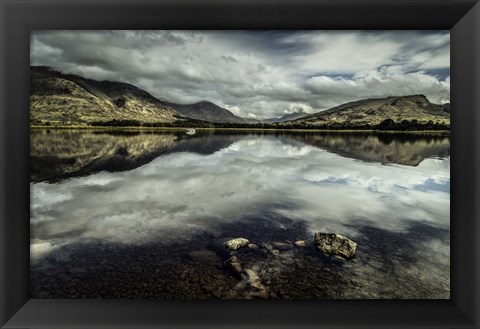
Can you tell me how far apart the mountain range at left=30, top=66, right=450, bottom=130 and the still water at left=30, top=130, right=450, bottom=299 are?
480cm

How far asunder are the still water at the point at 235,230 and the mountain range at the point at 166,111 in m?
4.80

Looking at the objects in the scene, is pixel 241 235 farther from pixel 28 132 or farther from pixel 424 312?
pixel 28 132

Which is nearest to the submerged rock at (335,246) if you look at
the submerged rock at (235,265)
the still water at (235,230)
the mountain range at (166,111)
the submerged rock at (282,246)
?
the still water at (235,230)

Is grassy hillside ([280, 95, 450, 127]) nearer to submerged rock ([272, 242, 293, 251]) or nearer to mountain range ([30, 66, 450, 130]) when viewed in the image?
mountain range ([30, 66, 450, 130])

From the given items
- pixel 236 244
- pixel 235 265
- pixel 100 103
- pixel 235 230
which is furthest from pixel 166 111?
pixel 235 265

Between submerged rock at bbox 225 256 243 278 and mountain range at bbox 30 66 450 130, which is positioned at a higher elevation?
mountain range at bbox 30 66 450 130

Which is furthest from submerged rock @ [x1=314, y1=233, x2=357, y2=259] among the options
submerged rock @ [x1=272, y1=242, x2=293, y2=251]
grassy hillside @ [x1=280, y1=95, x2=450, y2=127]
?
grassy hillside @ [x1=280, y1=95, x2=450, y2=127]

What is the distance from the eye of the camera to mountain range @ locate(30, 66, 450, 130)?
18000 millimetres

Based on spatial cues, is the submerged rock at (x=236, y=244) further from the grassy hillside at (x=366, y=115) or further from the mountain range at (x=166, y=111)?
the grassy hillside at (x=366, y=115)

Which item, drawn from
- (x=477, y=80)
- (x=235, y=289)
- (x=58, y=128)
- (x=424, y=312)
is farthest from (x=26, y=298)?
(x=58, y=128)

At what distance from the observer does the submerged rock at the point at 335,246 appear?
4.40 metres

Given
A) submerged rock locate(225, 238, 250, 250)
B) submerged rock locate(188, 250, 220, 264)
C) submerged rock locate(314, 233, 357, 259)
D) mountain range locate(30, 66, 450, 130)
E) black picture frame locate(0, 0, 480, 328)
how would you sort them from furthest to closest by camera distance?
1. mountain range locate(30, 66, 450, 130)
2. submerged rock locate(225, 238, 250, 250)
3. submerged rock locate(314, 233, 357, 259)
4. submerged rock locate(188, 250, 220, 264)
5. black picture frame locate(0, 0, 480, 328)

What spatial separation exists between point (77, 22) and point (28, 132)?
3.95 ft

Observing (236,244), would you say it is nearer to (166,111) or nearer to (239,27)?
(239,27)
